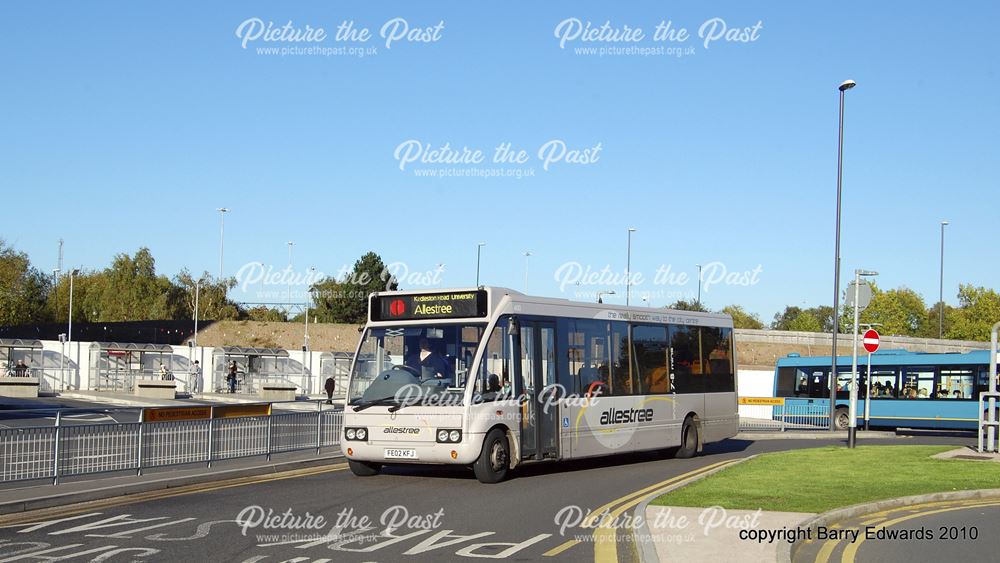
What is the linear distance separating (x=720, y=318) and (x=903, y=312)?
85.3 meters

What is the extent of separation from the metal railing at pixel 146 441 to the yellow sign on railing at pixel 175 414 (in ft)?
0.12

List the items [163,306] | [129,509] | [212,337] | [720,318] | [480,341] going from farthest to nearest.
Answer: [163,306] < [212,337] < [720,318] < [480,341] < [129,509]

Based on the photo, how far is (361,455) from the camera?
1678cm

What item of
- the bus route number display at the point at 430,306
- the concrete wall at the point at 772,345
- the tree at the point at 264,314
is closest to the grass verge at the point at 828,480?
the bus route number display at the point at 430,306

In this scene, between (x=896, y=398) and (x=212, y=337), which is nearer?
(x=896, y=398)

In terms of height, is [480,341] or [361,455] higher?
[480,341]

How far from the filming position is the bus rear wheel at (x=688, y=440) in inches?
881

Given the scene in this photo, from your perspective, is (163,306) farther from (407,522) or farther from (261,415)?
(407,522)

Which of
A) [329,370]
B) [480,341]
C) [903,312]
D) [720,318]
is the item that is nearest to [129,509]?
[480,341]

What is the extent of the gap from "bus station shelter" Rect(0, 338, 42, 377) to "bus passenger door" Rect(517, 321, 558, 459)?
39905 mm

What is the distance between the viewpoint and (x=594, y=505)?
14.0m

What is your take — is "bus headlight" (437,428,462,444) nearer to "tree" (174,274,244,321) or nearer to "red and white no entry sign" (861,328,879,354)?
"red and white no entry sign" (861,328,879,354)

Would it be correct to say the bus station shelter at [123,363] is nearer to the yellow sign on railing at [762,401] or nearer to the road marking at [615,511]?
the yellow sign on railing at [762,401]

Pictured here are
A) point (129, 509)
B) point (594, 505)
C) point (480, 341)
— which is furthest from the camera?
point (480, 341)
